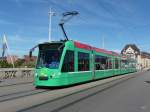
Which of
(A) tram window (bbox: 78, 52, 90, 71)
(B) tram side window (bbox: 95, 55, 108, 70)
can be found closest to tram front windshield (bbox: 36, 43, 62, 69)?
(A) tram window (bbox: 78, 52, 90, 71)

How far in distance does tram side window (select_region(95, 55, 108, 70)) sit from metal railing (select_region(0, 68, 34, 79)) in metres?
9.07

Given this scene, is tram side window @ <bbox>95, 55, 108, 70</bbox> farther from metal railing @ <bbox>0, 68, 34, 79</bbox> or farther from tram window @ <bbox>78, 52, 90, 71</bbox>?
metal railing @ <bbox>0, 68, 34, 79</bbox>

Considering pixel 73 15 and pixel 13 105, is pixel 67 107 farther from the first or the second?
pixel 73 15

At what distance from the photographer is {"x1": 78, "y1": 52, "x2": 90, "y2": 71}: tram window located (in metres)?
22.0

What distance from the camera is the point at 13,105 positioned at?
11836mm

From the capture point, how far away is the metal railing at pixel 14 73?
104 feet

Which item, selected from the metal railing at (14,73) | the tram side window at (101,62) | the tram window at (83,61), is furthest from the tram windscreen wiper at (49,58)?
the metal railing at (14,73)

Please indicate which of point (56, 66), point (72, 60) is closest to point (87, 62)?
point (72, 60)

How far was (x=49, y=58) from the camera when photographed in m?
19.4

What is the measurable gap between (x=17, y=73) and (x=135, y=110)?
81.0 ft

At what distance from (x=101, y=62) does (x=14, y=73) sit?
963 centimetres

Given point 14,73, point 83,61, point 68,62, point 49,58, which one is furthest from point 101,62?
point 49,58

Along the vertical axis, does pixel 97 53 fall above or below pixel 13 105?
above

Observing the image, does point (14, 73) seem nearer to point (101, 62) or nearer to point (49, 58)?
point (101, 62)
